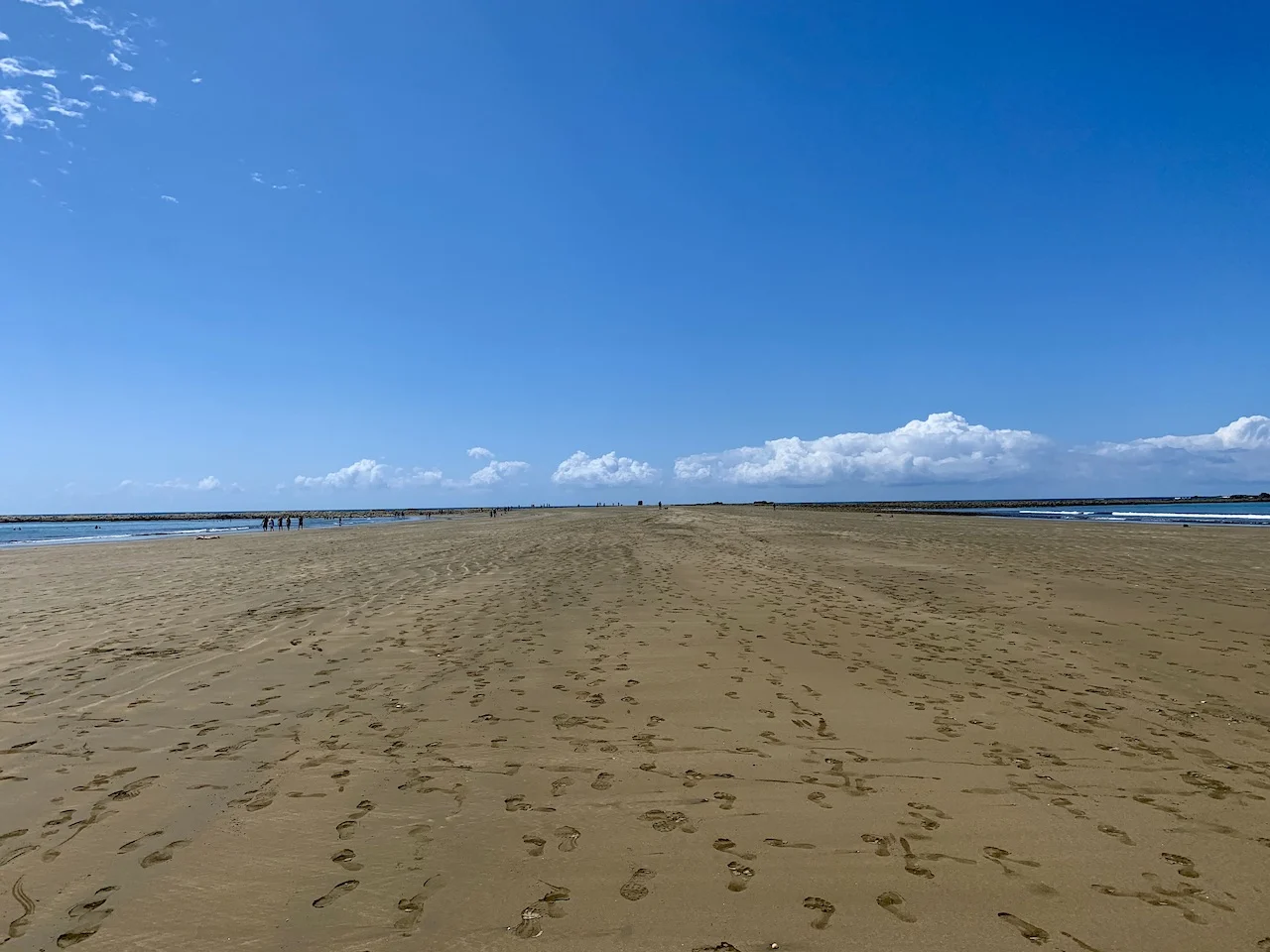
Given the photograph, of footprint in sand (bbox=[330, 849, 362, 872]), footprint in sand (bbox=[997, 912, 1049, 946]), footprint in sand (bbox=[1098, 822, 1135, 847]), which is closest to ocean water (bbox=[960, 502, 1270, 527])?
footprint in sand (bbox=[1098, 822, 1135, 847])

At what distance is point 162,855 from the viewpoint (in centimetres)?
463

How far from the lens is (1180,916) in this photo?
382 centimetres

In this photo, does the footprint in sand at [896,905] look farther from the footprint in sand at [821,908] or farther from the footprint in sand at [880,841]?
the footprint in sand at [880,841]

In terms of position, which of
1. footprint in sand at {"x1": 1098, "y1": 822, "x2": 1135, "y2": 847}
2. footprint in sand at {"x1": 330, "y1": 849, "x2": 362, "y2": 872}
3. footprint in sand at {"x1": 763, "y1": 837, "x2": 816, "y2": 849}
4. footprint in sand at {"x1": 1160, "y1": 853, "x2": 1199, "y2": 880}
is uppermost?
footprint in sand at {"x1": 330, "y1": 849, "x2": 362, "y2": 872}

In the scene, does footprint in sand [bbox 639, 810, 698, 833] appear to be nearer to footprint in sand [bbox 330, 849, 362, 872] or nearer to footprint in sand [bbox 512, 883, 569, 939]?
footprint in sand [bbox 512, 883, 569, 939]

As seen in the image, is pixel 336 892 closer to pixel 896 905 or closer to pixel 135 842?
pixel 135 842

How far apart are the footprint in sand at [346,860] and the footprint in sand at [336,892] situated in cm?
16

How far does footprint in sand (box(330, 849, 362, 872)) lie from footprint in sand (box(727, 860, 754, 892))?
8.81ft

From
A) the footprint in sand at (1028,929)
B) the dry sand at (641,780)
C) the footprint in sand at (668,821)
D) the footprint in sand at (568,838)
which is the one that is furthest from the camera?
the footprint in sand at (668,821)

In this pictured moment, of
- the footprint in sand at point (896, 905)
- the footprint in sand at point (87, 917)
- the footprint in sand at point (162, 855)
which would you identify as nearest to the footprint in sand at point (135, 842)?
the footprint in sand at point (162, 855)

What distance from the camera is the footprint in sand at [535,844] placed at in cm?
461

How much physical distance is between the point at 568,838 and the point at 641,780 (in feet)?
3.82

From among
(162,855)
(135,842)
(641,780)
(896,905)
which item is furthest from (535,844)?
(135,842)

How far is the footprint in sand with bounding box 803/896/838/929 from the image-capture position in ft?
12.4
